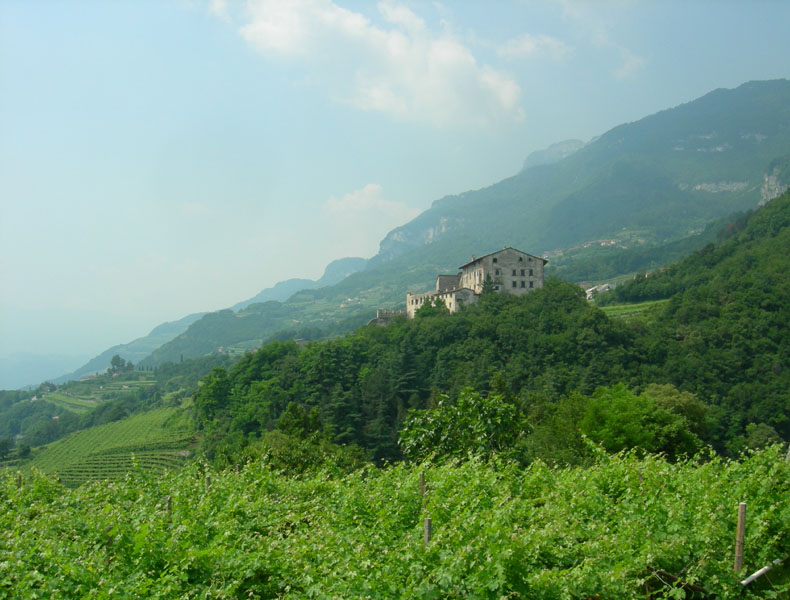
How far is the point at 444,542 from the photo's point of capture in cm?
729

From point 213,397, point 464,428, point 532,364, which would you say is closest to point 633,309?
point 532,364

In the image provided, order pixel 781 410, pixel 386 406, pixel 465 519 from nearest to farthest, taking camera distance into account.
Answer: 1. pixel 465 519
2. pixel 781 410
3. pixel 386 406

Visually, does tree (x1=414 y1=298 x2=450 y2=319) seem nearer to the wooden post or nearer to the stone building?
the stone building

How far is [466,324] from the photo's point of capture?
196ft

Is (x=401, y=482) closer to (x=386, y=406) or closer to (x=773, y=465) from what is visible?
(x=773, y=465)

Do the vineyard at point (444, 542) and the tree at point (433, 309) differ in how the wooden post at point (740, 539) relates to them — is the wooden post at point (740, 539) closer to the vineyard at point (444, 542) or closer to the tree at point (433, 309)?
the vineyard at point (444, 542)

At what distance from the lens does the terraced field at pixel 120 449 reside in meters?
57.8

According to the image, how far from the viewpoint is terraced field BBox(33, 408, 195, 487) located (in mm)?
57844

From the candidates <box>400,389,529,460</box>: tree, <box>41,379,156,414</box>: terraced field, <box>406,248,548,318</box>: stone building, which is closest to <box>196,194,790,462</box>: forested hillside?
<box>406,248,548,318</box>: stone building

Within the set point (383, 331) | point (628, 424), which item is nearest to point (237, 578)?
point (628, 424)

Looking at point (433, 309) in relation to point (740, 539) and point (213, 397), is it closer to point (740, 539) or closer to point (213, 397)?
point (213, 397)

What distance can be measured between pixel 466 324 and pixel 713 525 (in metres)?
52.4

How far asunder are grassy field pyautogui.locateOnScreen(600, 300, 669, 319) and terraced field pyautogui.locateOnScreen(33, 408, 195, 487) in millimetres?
56223

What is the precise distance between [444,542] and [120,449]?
69834 mm
